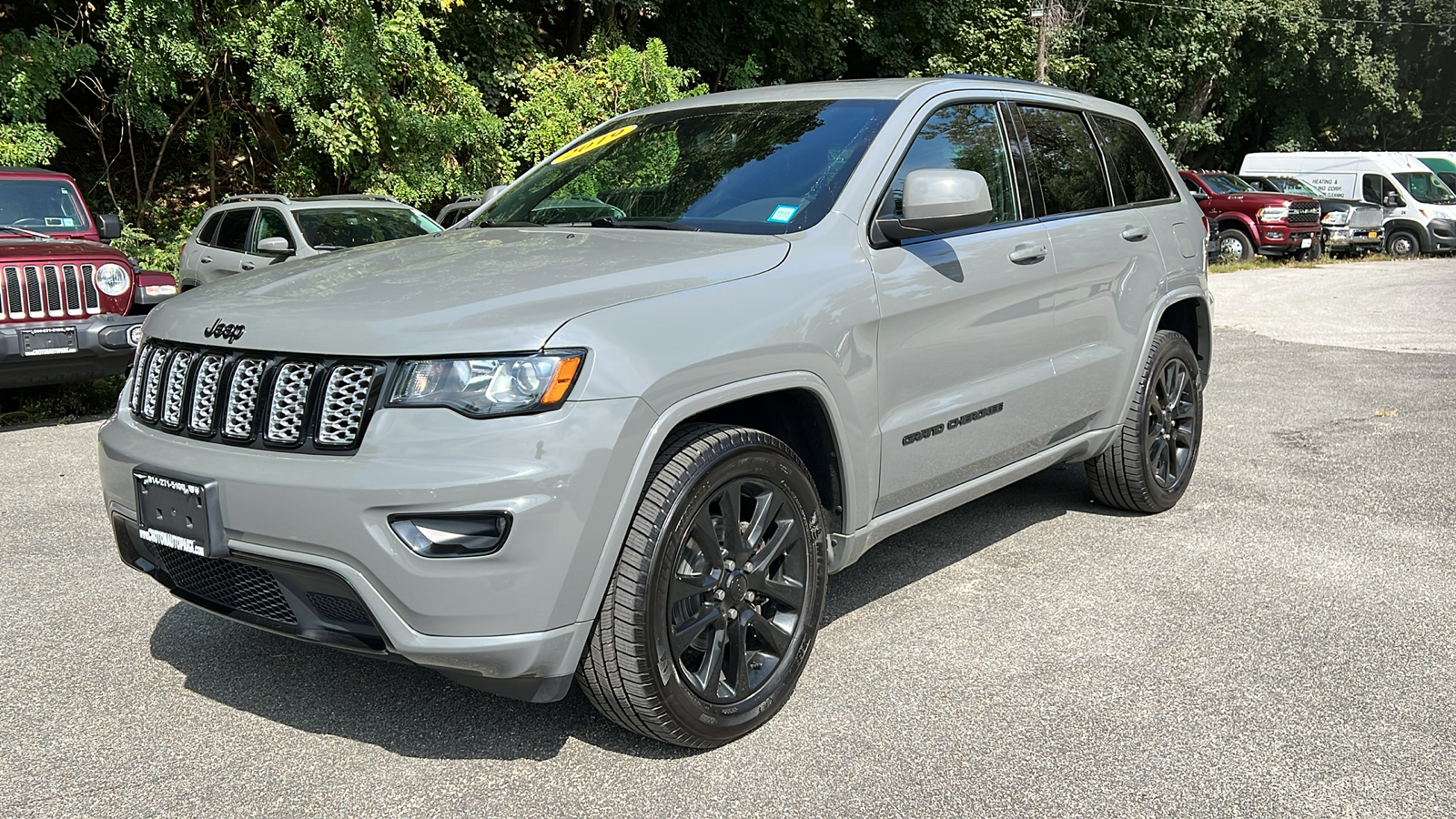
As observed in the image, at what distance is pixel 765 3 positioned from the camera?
2480 centimetres

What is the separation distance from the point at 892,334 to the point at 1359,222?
89.7 ft

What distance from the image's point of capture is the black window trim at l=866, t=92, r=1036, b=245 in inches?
149

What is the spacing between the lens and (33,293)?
25.7 ft

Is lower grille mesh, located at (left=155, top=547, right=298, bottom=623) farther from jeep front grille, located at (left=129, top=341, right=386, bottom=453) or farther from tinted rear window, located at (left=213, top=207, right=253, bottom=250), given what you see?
tinted rear window, located at (left=213, top=207, right=253, bottom=250)

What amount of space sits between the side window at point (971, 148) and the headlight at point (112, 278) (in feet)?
20.1

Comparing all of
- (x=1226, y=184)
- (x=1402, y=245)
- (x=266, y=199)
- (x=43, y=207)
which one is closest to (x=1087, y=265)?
(x=43, y=207)

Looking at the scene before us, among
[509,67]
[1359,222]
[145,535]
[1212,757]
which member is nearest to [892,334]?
[1212,757]

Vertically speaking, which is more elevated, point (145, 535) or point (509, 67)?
point (509, 67)

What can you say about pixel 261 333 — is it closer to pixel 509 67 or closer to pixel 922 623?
pixel 922 623

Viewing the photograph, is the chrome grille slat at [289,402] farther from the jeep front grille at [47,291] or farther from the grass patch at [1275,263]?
the grass patch at [1275,263]

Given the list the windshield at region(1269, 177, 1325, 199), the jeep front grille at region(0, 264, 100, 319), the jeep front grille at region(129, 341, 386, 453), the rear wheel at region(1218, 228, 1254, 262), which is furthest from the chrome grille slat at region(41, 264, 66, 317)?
the windshield at region(1269, 177, 1325, 199)

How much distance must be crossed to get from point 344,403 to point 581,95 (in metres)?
15.6

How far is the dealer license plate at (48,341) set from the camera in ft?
24.9

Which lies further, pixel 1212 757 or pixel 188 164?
pixel 188 164
